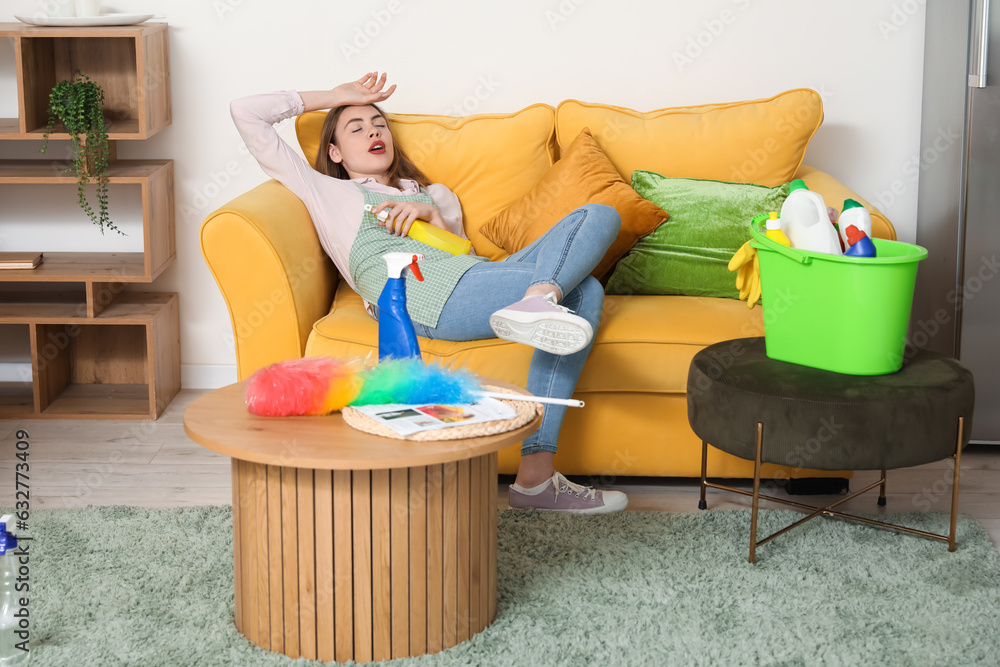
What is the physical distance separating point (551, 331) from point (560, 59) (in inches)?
57.8

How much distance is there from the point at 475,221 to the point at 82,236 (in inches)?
54.9

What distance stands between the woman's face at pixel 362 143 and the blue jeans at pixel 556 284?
0.53 m

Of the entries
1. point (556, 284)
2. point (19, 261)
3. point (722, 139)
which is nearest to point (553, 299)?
point (556, 284)

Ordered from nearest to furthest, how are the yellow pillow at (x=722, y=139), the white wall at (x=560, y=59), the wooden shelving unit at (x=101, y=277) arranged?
1. the yellow pillow at (x=722, y=139)
2. the wooden shelving unit at (x=101, y=277)
3. the white wall at (x=560, y=59)

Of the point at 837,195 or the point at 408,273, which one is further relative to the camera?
the point at 837,195

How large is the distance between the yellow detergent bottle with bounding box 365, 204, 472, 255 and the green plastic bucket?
2.70 ft

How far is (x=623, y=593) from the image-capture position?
1.85 m

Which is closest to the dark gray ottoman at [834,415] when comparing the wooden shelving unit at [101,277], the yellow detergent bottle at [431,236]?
the yellow detergent bottle at [431,236]

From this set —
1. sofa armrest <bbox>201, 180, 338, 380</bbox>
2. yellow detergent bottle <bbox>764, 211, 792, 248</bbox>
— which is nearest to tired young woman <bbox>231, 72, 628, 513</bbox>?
→ sofa armrest <bbox>201, 180, 338, 380</bbox>

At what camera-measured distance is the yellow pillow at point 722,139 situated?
→ 2.73 metres

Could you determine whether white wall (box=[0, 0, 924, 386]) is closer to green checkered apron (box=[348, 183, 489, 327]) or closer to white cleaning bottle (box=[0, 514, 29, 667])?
green checkered apron (box=[348, 183, 489, 327])

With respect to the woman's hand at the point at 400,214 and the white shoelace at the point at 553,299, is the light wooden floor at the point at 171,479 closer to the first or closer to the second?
the white shoelace at the point at 553,299

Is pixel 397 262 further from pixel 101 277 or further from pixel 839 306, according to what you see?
pixel 101 277

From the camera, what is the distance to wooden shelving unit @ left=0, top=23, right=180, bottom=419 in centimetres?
285
